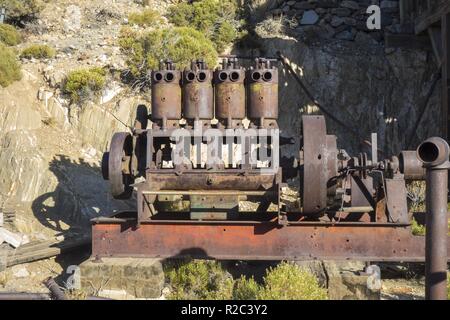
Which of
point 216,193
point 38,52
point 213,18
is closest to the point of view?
point 216,193

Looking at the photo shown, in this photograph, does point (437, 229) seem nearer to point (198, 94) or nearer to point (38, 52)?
point (198, 94)

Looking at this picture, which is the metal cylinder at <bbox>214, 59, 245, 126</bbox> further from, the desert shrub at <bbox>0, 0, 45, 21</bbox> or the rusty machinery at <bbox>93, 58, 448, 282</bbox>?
the desert shrub at <bbox>0, 0, 45, 21</bbox>

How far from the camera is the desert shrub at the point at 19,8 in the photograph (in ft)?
46.7

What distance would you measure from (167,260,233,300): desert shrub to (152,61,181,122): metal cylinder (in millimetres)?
2152

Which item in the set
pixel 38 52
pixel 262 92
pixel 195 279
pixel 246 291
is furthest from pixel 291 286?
pixel 38 52

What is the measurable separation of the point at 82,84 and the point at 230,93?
571 centimetres

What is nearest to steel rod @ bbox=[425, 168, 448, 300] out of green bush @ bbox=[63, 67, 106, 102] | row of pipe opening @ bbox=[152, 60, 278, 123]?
row of pipe opening @ bbox=[152, 60, 278, 123]

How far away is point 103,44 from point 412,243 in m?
10.3

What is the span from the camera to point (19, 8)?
1431 cm

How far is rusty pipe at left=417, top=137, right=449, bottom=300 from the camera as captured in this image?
3.86 m

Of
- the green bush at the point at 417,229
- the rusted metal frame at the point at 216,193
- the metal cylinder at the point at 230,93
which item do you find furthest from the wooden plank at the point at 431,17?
Result: the rusted metal frame at the point at 216,193
